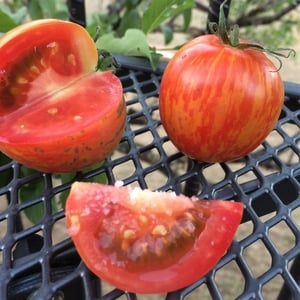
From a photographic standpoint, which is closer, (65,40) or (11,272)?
(11,272)

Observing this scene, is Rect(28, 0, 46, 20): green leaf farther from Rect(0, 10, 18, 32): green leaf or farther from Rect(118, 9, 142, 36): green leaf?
Rect(0, 10, 18, 32): green leaf

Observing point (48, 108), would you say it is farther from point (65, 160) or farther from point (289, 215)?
point (289, 215)

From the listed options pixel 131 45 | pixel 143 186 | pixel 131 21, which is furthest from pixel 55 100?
pixel 131 21

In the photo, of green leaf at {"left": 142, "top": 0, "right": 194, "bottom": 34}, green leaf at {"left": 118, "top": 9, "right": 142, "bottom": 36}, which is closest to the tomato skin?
green leaf at {"left": 142, "top": 0, "right": 194, "bottom": 34}

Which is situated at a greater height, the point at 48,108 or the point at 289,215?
the point at 48,108

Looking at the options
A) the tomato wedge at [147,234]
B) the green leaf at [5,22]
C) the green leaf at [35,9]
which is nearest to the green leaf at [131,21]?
the green leaf at [35,9]

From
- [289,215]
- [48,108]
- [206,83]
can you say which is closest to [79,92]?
[48,108]

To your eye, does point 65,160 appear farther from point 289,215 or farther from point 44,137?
point 289,215
